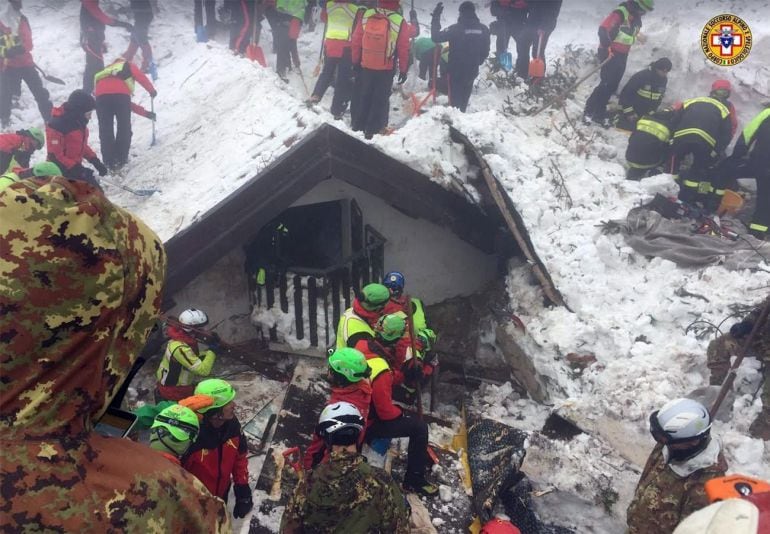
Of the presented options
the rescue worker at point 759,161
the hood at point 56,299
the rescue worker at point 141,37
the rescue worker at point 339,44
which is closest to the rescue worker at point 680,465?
the hood at point 56,299

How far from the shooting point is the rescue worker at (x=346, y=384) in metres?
4.53

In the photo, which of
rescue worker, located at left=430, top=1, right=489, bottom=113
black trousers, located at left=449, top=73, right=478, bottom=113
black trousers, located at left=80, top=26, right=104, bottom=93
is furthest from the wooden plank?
black trousers, located at left=80, top=26, right=104, bottom=93

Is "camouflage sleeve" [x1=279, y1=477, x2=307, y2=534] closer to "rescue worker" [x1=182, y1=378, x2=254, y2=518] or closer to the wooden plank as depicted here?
"rescue worker" [x1=182, y1=378, x2=254, y2=518]

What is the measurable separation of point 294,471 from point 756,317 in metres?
4.43

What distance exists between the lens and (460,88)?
1009 centimetres

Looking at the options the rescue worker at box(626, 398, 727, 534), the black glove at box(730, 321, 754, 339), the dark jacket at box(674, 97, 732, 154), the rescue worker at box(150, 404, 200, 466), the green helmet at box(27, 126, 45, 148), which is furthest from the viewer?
the green helmet at box(27, 126, 45, 148)

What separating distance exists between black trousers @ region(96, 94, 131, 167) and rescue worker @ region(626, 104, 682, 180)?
26.5 feet

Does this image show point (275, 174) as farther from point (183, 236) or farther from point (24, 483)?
point (24, 483)

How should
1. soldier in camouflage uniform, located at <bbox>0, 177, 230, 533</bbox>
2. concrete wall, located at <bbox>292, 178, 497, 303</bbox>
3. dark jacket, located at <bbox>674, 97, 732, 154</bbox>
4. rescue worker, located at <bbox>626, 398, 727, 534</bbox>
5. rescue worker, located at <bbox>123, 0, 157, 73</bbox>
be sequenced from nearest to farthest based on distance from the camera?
1. soldier in camouflage uniform, located at <bbox>0, 177, 230, 533</bbox>
2. rescue worker, located at <bbox>626, 398, 727, 534</bbox>
3. concrete wall, located at <bbox>292, 178, 497, 303</bbox>
4. dark jacket, located at <bbox>674, 97, 732, 154</bbox>
5. rescue worker, located at <bbox>123, 0, 157, 73</bbox>

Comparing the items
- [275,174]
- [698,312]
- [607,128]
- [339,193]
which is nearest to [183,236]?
[275,174]

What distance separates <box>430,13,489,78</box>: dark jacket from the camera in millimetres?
9742

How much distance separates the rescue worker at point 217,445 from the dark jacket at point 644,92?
8.24m

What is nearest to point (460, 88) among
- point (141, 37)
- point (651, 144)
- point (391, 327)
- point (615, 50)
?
point (615, 50)

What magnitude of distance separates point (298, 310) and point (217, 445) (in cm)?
304
